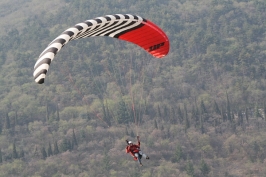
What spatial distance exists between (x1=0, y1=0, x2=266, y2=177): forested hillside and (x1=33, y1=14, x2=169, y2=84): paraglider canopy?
865 inches

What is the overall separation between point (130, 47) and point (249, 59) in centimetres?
3259

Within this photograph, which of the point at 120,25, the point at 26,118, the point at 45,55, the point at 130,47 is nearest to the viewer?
the point at 45,55

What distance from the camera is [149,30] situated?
1417 inches

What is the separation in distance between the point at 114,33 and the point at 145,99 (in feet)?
276

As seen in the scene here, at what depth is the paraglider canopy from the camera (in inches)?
1081

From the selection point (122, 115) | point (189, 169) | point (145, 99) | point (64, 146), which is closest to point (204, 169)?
point (189, 169)

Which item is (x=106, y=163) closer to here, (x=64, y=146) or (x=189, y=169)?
(x=64, y=146)

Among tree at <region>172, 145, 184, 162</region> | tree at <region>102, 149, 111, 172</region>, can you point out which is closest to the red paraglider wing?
tree at <region>102, 149, 111, 172</region>

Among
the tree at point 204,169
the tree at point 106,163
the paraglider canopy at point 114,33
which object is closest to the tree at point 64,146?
the tree at point 106,163

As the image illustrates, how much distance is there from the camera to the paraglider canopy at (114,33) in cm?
2746

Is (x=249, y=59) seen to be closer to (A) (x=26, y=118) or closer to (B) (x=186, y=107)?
(B) (x=186, y=107)

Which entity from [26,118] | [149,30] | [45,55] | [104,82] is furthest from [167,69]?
[45,55]

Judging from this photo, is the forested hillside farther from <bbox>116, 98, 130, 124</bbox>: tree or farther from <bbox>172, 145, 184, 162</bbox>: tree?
<bbox>172, 145, 184, 162</bbox>: tree

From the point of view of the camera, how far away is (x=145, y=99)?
119625 mm
